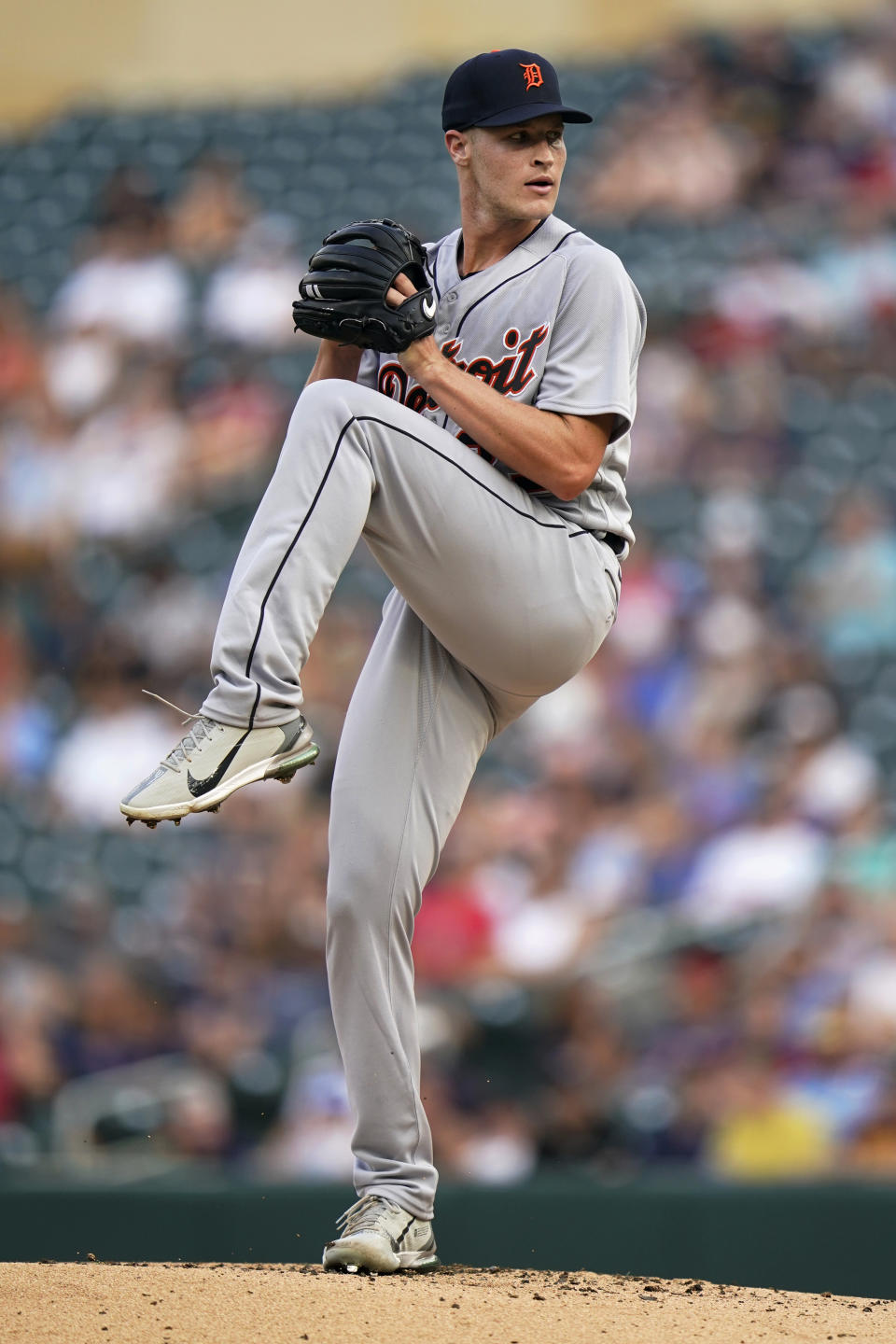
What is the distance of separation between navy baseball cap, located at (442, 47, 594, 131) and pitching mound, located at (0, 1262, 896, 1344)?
177 centimetres

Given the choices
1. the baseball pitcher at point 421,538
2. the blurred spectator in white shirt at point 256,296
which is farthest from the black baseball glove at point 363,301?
the blurred spectator in white shirt at point 256,296

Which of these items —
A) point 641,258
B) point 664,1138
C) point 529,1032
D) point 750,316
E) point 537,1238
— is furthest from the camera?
point 641,258

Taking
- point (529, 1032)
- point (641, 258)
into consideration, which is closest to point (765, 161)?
point (641, 258)

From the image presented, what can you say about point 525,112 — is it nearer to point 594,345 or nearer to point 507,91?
point 507,91

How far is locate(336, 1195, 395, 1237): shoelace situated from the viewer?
2730 millimetres

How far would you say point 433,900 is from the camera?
5.52 metres

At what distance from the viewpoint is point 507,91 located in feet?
8.95

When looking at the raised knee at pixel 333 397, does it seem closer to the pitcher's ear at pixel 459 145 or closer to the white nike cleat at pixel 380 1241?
the pitcher's ear at pixel 459 145

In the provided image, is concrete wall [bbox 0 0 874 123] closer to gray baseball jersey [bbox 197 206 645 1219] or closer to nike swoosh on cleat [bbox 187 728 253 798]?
gray baseball jersey [bbox 197 206 645 1219]

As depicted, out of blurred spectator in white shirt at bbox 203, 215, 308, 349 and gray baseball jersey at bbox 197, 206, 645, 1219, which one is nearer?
gray baseball jersey at bbox 197, 206, 645, 1219

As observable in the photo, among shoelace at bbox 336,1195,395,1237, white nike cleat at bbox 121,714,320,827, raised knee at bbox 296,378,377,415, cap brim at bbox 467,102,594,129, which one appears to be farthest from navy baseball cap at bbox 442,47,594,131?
shoelace at bbox 336,1195,395,1237

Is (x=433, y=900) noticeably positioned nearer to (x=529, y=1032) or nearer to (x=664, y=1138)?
(x=529, y=1032)

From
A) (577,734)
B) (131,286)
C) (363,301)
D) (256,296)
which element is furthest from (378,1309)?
(131,286)

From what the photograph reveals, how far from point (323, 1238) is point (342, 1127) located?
2.24 feet
